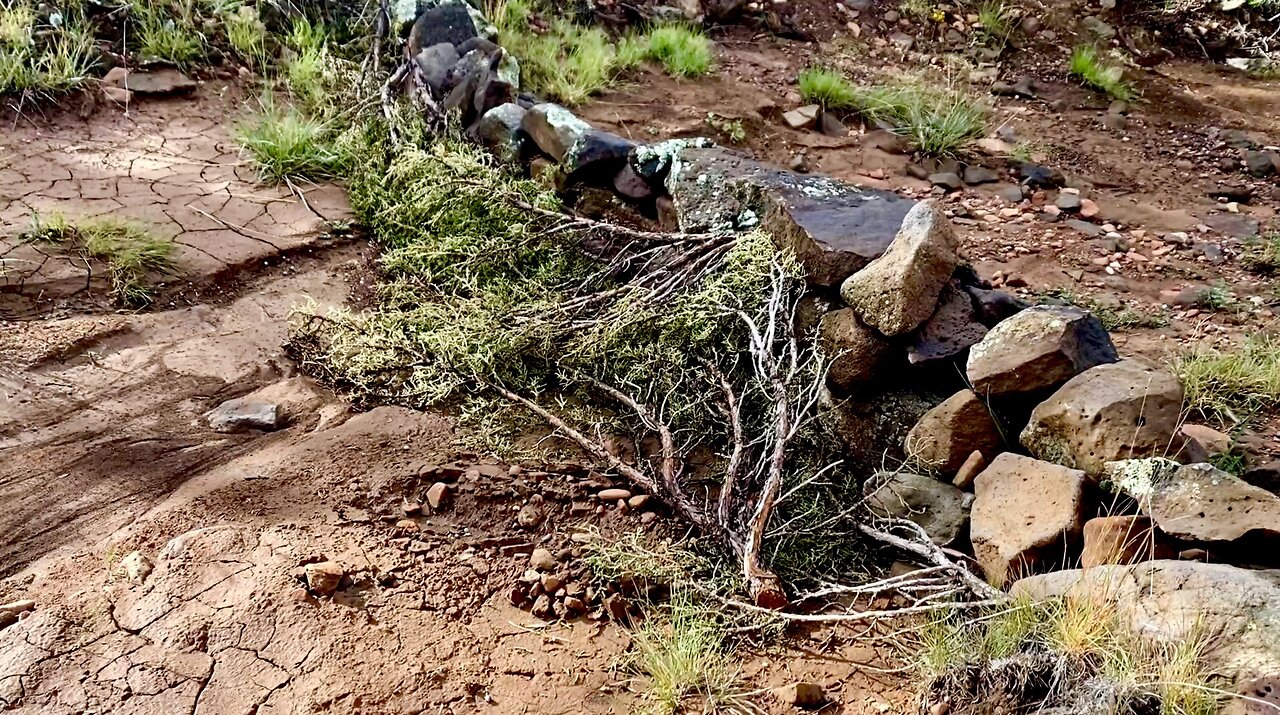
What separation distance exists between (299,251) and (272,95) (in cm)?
139

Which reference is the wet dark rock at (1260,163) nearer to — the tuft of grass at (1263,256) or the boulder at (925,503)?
the tuft of grass at (1263,256)

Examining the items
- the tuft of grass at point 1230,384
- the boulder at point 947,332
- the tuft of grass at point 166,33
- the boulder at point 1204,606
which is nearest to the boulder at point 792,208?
the boulder at point 947,332

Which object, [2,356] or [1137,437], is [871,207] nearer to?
[1137,437]

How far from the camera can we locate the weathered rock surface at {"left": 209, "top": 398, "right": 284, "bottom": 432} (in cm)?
286

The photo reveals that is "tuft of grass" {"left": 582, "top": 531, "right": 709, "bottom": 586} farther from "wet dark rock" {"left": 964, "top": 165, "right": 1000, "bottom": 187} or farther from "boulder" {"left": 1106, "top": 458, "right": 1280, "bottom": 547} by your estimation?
"wet dark rock" {"left": 964, "top": 165, "right": 1000, "bottom": 187}

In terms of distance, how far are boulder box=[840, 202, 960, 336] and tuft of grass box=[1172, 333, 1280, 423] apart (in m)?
0.85

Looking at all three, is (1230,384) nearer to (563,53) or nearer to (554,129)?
(554,129)

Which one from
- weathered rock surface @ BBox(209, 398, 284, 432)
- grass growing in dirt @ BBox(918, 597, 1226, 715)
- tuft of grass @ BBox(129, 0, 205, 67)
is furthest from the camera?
tuft of grass @ BBox(129, 0, 205, 67)

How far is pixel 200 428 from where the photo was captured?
2.84 m

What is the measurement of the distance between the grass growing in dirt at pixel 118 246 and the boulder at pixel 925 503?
8.49 feet

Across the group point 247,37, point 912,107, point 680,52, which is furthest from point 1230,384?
point 247,37

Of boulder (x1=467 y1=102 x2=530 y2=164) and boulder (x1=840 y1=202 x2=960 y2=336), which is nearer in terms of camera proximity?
boulder (x1=840 y1=202 x2=960 y2=336)

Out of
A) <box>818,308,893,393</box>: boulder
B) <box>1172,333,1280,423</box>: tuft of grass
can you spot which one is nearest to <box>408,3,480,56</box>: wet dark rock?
<box>818,308,893,393</box>: boulder

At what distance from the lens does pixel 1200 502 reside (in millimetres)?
2078
